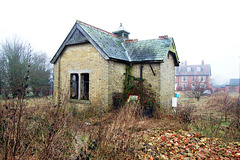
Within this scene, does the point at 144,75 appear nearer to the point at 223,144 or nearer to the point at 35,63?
the point at 223,144

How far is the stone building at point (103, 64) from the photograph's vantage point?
1060 centimetres

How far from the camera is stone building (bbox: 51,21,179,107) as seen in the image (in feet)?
34.8

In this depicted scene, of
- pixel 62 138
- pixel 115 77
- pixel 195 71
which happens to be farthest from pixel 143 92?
pixel 195 71

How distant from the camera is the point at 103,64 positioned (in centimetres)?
1059

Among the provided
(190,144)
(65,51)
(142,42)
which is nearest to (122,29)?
(142,42)

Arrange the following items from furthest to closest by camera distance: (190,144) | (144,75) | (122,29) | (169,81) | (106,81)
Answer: (122,29)
(169,81)
(144,75)
(106,81)
(190,144)

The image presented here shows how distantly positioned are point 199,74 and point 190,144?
46.6m

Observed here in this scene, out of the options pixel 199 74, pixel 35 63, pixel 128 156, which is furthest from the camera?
pixel 199 74

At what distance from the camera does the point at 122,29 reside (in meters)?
16.0

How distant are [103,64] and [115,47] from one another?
2503 mm

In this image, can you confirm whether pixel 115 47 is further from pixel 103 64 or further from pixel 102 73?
pixel 102 73

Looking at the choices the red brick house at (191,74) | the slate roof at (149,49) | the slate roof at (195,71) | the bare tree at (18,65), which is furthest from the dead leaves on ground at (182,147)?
the slate roof at (195,71)

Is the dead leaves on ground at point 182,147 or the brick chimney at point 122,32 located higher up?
the brick chimney at point 122,32

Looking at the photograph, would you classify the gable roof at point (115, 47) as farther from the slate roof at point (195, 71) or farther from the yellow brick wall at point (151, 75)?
the slate roof at point (195, 71)
